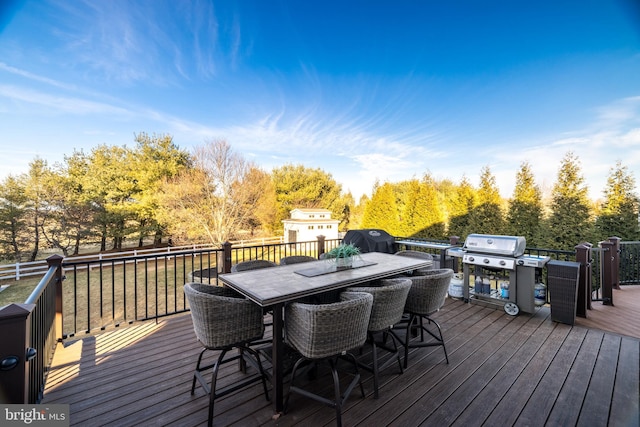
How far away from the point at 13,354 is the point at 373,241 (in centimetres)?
386

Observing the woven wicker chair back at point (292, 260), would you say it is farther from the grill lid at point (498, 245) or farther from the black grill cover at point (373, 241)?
the grill lid at point (498, 245)

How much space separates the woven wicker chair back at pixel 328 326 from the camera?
163 centimetres

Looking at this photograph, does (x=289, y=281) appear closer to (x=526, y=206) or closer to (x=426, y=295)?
(x=426, y=295)

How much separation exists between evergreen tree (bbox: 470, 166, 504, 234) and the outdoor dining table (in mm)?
7842

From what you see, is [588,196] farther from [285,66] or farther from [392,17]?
[285,66]

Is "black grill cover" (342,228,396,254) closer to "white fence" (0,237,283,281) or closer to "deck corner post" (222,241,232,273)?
"deck corner post" (222,241,232,273)

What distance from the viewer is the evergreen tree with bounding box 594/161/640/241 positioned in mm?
6820

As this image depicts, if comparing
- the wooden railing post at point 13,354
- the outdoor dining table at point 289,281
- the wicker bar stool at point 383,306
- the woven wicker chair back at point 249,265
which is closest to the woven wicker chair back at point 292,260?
the woven wicker chair back at point 249,265

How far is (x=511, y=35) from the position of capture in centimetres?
529

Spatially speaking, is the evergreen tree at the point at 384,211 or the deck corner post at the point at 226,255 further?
the evergreen tree at the point at 384,211

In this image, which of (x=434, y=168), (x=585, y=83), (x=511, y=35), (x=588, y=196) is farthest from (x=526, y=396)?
(x=434, y=168)

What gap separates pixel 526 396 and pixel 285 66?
343 inches

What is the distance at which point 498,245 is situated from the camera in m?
3.61

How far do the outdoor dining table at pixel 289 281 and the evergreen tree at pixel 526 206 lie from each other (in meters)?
7.89
